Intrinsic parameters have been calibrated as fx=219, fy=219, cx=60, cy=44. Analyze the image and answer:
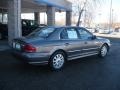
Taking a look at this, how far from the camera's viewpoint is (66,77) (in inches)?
263

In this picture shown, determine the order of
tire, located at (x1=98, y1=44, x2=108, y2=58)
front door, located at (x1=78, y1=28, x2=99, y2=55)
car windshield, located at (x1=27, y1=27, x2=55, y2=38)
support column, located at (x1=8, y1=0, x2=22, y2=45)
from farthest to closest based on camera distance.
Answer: support column, located at (x1=8, y1=0, x2=22, y2=45), tire, located at (x1=98, y1=44, x2=108, y2=58), front door, located at (x1=78, y1=28, x2=99, y2=55), car windshield, located at (x1=27, y1=27, x2=55, y2=38)

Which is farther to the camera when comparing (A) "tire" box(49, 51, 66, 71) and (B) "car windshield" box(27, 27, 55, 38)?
(B) "car windshield" box(27, 27, 55, 38)

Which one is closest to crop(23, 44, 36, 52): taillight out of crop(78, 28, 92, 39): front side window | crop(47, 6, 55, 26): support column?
crop(78, 28, 92, 39): front side window

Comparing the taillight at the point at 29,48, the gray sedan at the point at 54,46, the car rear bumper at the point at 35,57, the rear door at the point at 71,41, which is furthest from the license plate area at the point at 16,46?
the rear door at the point at 71,41

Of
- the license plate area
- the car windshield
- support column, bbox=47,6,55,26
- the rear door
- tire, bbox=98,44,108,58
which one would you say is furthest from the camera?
support column, bbox=47,6,55,26

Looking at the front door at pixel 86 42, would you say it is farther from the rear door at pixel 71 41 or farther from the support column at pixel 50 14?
the support column at pixel 50 14

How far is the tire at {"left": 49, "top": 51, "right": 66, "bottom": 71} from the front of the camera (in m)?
7.38

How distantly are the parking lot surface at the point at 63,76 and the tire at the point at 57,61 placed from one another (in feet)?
0.64

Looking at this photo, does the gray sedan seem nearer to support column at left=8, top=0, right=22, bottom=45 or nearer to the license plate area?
the license plate area

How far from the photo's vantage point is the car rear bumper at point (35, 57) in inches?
272

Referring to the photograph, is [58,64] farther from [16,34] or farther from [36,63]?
[16,34]

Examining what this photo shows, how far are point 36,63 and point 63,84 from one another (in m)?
1.43

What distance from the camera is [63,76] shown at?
6797 mm

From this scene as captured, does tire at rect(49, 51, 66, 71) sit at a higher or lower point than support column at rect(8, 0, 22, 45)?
lower
